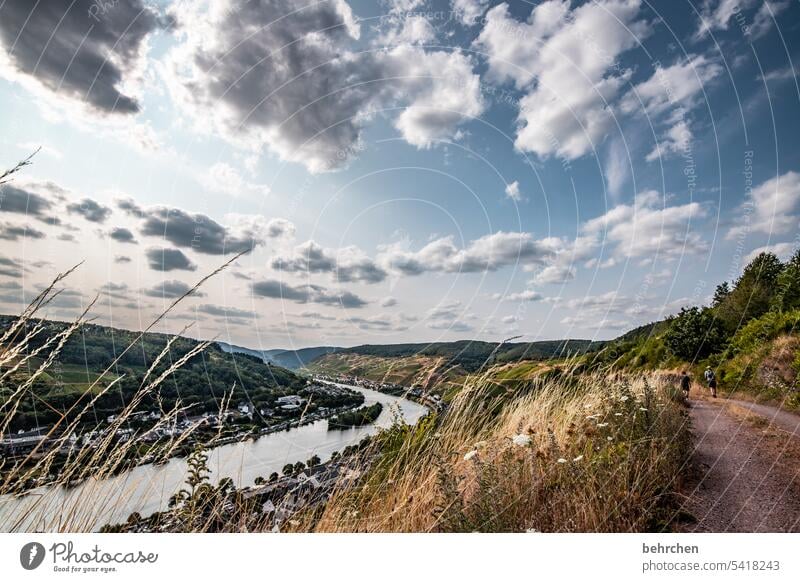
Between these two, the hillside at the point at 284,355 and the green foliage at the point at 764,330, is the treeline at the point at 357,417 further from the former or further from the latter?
the green foliage at the point at 764,330

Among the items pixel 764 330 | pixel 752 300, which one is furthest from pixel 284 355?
pixel 752 300

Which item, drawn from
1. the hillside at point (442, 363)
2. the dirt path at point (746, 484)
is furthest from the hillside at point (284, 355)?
the dirt path at point (746, 484)

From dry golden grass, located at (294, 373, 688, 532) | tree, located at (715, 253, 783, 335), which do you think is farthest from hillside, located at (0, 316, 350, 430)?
tree, located at (715, 253, 783, 335)

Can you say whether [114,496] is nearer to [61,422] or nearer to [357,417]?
[61,422]

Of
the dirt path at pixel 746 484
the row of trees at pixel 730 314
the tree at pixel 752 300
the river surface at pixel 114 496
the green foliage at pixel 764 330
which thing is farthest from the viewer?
the tree at pixel 752 300
